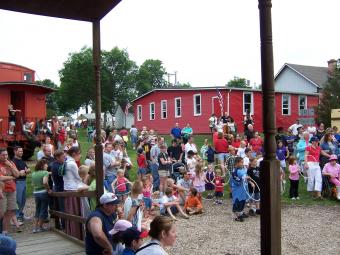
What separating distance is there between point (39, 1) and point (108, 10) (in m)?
0.96

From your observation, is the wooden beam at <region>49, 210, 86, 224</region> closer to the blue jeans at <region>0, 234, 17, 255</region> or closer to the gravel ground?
the gravel ground

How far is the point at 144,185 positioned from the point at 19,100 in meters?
11.6

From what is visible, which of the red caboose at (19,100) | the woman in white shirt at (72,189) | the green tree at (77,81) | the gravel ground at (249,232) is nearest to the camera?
the woman in white shirt at (72,189)

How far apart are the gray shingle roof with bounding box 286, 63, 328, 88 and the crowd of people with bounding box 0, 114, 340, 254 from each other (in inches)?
1076

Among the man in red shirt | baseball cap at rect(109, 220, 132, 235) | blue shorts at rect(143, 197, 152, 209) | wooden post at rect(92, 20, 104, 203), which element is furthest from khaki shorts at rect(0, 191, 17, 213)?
baseball cap at rect(109, 220, 132, 235)

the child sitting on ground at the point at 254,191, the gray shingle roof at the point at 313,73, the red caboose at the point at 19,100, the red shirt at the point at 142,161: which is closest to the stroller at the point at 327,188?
the child sitting on ground at the point at 254,191

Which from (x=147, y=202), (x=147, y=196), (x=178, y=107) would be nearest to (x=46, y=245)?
(x=147, y=202)

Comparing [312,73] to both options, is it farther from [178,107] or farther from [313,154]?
[313,154]

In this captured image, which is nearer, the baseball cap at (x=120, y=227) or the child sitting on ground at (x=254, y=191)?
the baseball cap at (x=120, y=227)

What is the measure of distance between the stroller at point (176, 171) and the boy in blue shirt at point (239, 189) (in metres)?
2.79

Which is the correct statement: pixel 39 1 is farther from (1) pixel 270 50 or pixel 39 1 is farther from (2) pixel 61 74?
(2) pixel 61 74

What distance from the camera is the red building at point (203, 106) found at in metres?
29.9

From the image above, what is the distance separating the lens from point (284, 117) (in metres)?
33.1

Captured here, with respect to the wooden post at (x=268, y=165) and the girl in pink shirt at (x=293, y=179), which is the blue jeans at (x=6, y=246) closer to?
the wooden post at (x=268, y=165)
